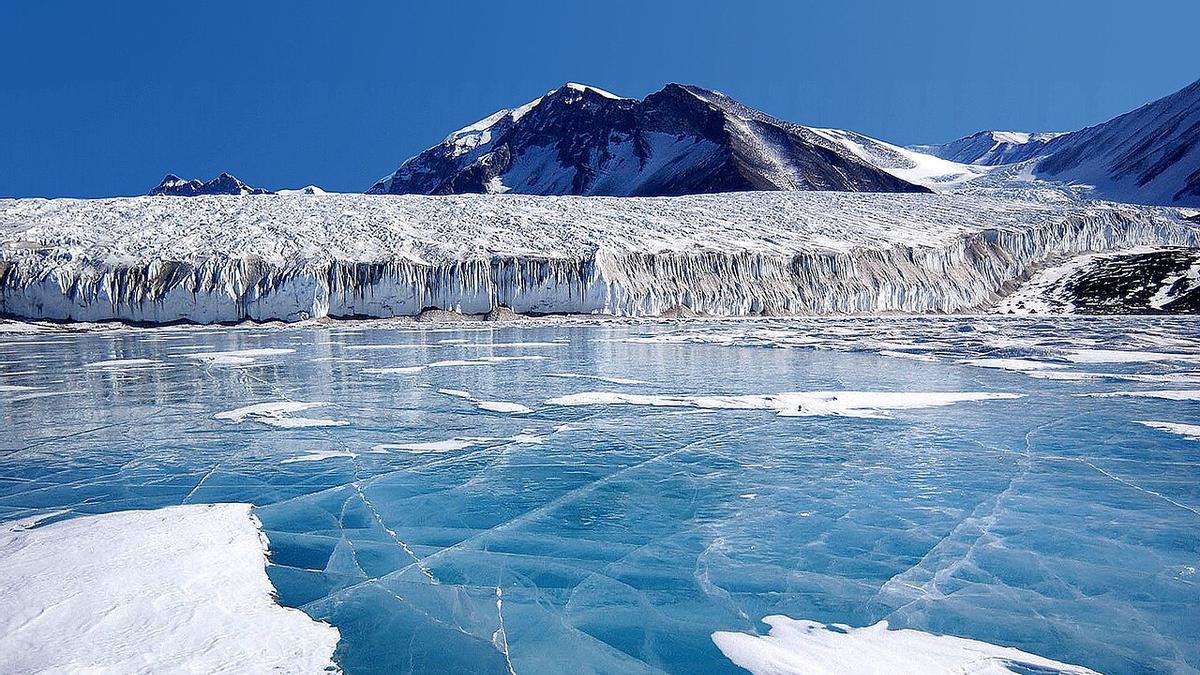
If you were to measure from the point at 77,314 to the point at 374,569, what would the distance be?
28646 mm

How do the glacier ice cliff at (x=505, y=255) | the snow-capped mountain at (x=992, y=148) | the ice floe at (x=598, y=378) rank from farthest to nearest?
the snow-capped mountain at (x=992, y=148) < the glacier ice cliff at (x=505, y=255) < the ice floe at (x=598, y=378)

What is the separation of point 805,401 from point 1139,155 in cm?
9365

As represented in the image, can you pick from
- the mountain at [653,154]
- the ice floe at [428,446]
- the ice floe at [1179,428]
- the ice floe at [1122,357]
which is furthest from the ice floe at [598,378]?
the mountain at [653,154]

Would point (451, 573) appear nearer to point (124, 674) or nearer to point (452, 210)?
point (124, 674)

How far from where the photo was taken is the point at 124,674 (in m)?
3.00

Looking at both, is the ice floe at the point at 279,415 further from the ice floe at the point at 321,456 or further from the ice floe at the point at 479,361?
the ice floe at the point at 479,361

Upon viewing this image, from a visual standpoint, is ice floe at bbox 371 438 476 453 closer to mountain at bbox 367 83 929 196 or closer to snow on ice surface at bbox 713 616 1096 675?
snow on ice surface at bbox 713 616 1096 675

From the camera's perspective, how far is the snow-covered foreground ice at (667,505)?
11.5ft

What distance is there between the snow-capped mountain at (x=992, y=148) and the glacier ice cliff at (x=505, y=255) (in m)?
95.7

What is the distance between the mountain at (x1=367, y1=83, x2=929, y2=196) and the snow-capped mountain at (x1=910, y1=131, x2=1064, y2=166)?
1634 inches

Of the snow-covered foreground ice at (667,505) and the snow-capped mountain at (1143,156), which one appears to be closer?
the snow-covered foreground ice at (667,505)

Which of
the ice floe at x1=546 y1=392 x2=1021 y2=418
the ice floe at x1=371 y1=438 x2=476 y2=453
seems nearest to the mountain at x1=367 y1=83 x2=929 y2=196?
the ice floe at x1=546 y1=392 x2=1021 y2=418

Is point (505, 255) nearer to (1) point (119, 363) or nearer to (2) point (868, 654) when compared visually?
(1) point (119, 363)

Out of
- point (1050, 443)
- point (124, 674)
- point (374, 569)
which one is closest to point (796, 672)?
point (374, 569)
